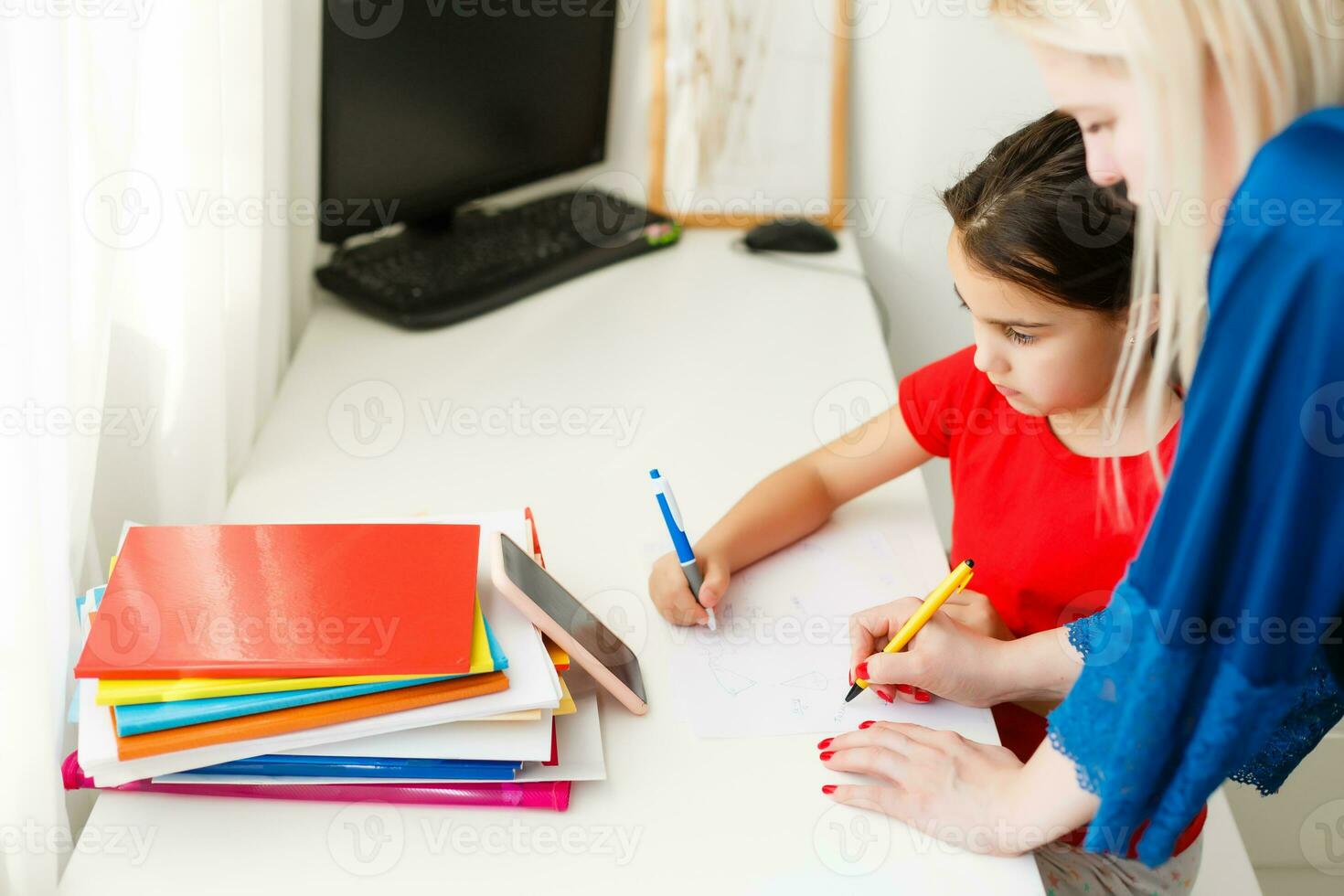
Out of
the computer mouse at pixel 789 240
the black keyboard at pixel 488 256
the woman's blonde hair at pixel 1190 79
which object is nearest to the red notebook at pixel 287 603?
the woman's blonde hair at pixel 1190 79

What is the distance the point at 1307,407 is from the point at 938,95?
123 cm

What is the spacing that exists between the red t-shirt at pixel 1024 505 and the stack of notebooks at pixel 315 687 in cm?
41

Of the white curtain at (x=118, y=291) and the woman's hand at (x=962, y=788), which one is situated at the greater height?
the white curtain at (x=118, y=291)

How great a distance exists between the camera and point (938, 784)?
82cm

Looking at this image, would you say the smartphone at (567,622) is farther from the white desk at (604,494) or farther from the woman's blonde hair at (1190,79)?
the woman's blonde hair at (1190,79)

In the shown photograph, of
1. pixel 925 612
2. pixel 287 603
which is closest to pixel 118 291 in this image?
pixel 287 603

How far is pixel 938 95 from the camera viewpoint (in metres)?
1.74

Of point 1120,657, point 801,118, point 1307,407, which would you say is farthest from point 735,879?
point 801,118

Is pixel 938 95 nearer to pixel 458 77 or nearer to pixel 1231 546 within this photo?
pixel 458 77

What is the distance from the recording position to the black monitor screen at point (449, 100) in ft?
4.63

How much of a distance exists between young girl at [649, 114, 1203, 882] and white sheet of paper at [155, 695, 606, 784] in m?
0.14

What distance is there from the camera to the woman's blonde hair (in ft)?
2.02

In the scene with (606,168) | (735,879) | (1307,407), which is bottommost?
(735,879)

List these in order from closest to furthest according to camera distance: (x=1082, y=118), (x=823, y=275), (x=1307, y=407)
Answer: (x=1307, y=407)
(x=1082, y=118)
(x=823, y=275)
